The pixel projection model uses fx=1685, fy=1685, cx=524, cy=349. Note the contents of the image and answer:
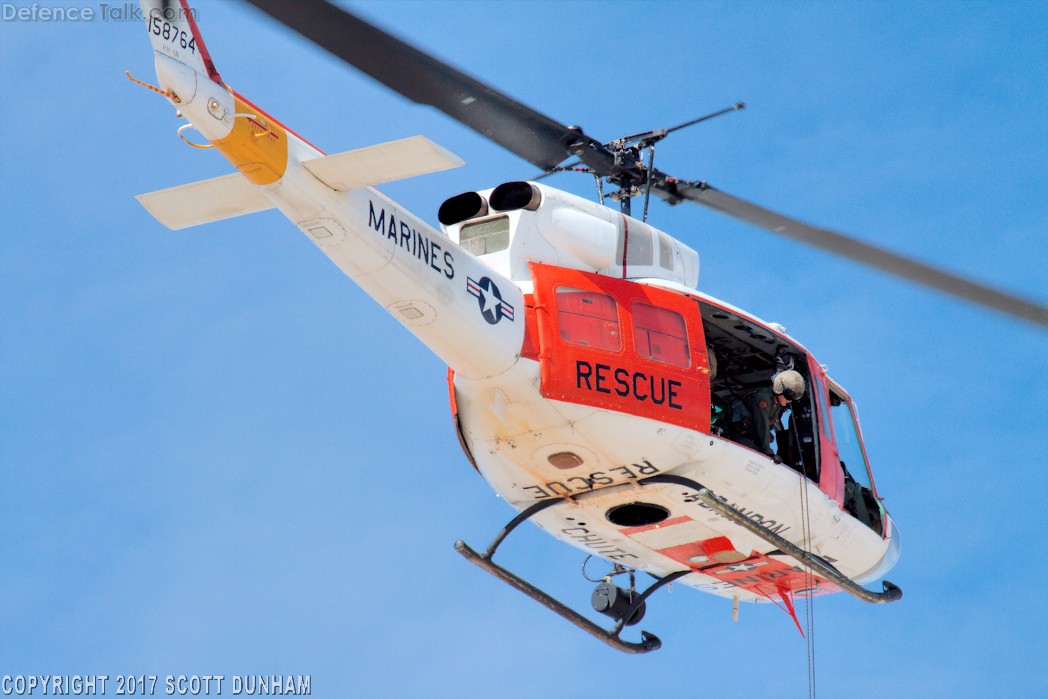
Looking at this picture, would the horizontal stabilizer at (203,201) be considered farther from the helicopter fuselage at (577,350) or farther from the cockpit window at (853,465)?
the cockpit window at (853,465)

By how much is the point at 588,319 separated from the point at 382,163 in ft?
9.35

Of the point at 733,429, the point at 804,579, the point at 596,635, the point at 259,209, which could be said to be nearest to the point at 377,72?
the point at 259,209

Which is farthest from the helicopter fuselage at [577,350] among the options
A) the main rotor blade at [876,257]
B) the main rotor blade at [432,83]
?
the main rotor blade at [876,257]

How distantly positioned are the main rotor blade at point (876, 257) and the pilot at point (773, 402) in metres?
1.25

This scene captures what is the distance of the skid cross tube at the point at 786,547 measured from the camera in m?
14.8

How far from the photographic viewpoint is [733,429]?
15.8m

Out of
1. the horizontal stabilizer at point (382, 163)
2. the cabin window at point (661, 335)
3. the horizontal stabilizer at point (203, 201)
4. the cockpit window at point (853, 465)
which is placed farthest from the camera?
the cockpit window at point (853, 465)

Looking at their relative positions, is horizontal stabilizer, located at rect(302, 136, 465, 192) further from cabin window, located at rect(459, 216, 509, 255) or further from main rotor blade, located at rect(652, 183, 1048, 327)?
main rotor blade, located at rect(652, 183, 1048, 327)

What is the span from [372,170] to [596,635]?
5.72m

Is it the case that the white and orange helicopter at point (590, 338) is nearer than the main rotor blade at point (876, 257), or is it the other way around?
the white and orange helicopter at point (590, 338)

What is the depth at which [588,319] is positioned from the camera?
14.6m

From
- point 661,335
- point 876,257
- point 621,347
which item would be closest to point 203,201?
point 621,347

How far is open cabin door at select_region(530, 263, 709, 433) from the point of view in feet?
47.0

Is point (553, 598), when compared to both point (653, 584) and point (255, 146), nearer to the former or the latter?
point (653, 584)
